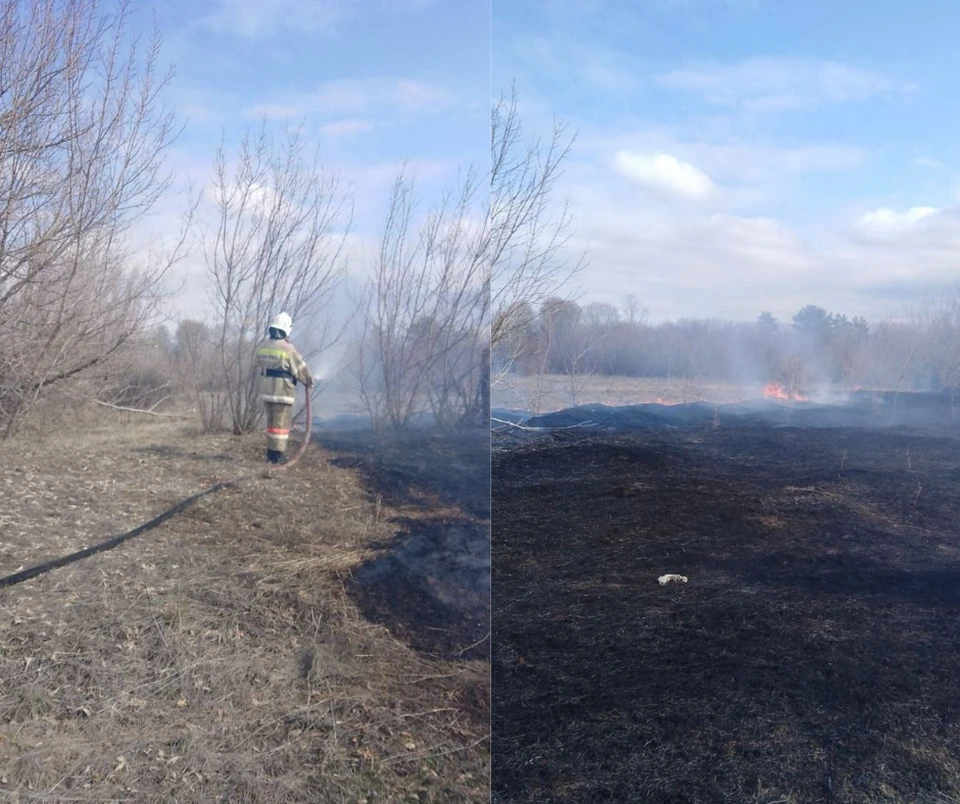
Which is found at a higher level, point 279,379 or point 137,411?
point 279,379

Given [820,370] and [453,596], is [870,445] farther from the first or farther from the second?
[820,370]

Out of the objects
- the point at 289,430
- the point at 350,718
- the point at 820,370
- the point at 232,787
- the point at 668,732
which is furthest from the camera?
the point at 820,370

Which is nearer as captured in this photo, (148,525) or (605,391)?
(148,525)

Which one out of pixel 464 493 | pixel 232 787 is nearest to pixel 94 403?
pixel 464 493

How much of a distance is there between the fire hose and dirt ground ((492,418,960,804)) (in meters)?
1.57

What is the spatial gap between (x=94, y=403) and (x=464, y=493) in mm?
2557

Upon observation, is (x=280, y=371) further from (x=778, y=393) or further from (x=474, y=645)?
(x=778, y=393)

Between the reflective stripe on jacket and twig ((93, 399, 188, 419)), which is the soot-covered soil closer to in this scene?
the reflective stripe on jacket

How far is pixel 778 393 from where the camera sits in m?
21.2

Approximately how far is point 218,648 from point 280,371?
4.39 ft

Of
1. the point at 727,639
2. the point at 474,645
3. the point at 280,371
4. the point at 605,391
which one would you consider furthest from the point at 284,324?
the point at 605,391

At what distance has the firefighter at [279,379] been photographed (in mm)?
4254

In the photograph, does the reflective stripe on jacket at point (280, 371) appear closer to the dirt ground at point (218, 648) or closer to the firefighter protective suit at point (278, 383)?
the firefighter protective suit at point (278, 383)

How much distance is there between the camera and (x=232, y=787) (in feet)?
10.1
